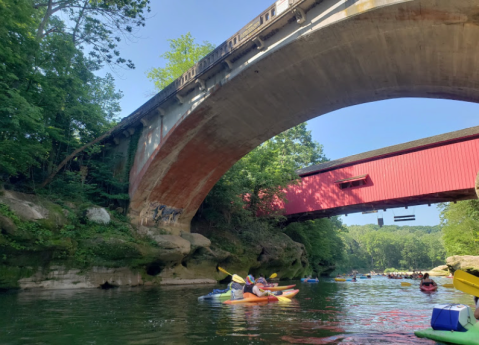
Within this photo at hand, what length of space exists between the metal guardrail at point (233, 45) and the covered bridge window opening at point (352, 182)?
12513 millimetres

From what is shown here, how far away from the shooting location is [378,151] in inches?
909

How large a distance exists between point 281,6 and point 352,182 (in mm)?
13952

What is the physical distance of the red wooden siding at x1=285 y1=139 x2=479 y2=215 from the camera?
1744 centimetres

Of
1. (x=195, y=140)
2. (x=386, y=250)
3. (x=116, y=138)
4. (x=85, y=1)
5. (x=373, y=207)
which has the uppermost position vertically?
(x=85, y=1)

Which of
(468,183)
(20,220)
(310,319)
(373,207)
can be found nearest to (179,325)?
(310,319)

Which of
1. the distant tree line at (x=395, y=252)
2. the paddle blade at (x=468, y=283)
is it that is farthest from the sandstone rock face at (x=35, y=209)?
the distant tree line at (x=395, y=252)

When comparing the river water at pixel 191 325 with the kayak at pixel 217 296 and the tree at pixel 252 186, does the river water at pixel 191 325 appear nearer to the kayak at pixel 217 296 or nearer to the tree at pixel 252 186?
the kayak at pixel 217 296

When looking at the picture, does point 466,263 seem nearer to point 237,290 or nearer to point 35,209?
point 237,290

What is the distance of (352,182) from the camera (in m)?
22.1

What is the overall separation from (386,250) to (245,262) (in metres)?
88.5

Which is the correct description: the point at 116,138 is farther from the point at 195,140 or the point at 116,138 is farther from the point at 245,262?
the point at 245,262

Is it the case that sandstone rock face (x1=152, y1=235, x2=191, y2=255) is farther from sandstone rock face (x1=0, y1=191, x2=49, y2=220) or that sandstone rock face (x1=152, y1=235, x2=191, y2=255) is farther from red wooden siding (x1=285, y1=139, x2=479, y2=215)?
red wooden siding (x1=285, y1=139, x2=479, y2=215)

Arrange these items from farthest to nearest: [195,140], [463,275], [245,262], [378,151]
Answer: [378,151], [245,262], [195,140], [463,275]

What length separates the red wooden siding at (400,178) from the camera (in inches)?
687
